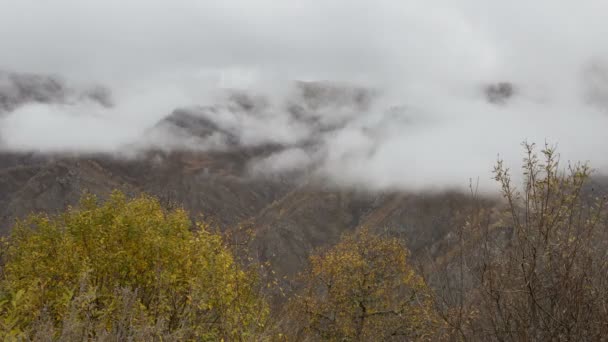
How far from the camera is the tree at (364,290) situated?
33.3m

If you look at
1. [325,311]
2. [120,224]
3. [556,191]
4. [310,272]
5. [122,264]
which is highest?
[556,191]

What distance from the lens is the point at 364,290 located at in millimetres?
34375

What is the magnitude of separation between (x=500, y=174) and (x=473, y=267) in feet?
5.52

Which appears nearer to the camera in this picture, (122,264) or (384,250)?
(122,264)

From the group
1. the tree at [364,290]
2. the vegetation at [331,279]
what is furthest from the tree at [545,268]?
the tree at [364,290]

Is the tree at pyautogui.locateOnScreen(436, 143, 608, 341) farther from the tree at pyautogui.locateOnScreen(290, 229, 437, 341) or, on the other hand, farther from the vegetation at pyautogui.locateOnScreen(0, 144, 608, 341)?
the tree at pyautogui.locateOnScreen(290, 229, 437, 341)

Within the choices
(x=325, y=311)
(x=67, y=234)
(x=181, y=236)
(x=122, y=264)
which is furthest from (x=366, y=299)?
(x=67, y=234)

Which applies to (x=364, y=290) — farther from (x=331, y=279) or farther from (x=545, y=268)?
(x=545, y=268)

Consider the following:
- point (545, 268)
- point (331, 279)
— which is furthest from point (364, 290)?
point (545, 268)

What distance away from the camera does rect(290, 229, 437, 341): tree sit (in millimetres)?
33281

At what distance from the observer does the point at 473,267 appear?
8.55 metres

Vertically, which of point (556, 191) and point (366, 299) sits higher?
point (556, 191)

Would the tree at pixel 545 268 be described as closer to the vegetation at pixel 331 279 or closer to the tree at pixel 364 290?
the vegetation at pixel 331 279

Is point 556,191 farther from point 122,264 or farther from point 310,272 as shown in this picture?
point 310,272
